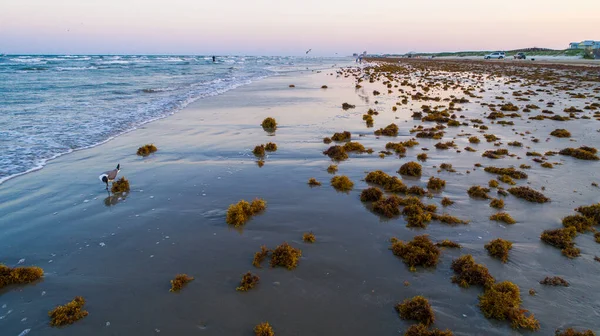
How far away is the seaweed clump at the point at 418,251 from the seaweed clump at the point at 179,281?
4.02 meters

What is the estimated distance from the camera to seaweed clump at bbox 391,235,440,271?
238 inches

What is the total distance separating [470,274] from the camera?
5633 millimetres

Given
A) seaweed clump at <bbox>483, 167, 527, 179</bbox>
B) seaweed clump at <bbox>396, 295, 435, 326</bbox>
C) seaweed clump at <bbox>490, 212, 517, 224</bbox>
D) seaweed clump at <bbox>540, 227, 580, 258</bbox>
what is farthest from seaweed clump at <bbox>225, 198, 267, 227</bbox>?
seaweed clump at <bbox>483, 167, 527, 179</bbox>

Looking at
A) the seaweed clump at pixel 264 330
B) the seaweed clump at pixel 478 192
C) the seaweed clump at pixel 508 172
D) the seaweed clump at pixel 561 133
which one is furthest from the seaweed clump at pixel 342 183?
the seaweed clump at pixel 561 133

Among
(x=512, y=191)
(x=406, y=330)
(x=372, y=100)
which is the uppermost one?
(x=372, y=100)

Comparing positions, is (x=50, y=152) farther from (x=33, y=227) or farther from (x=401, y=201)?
(x=401, y=201)

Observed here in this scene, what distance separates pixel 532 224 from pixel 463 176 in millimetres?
3102

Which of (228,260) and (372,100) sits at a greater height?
(372,100)

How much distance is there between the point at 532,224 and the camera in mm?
7508

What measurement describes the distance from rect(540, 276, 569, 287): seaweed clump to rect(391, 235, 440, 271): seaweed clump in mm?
1747

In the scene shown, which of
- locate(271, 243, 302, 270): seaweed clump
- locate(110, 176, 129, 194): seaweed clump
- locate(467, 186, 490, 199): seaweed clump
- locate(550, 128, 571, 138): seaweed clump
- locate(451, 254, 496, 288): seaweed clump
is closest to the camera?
locate(451, 254, 496, 288): seaweed clump

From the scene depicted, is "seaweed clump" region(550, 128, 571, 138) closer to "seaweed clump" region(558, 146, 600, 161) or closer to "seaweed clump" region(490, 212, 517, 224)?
"seaweed clump" region(558, 146, 600, 161)

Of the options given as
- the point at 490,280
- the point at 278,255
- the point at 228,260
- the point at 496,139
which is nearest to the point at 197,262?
the point at 228,260

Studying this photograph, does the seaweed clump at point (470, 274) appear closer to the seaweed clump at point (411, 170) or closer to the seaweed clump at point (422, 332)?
the seaweed clump at point (422, 332)
